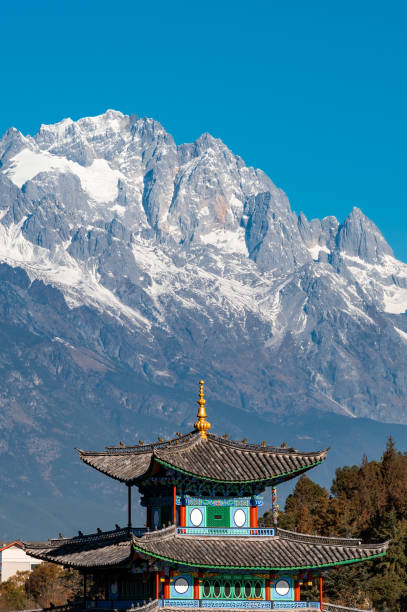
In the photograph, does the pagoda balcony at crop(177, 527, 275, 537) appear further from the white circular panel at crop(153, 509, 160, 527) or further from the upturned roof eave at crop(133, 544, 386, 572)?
the white circular panel at crop(153, 509, 160, 527)

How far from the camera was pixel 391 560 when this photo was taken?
13912 cm

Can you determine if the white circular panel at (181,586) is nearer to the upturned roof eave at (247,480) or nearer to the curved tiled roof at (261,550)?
the curved tiled roof at (261,550)

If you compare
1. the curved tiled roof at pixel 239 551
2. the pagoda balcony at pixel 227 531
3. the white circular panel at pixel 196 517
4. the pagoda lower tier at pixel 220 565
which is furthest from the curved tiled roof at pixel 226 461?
the curved tiled roof at pixel 239 551

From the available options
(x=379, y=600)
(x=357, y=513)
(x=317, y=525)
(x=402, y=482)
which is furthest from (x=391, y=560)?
(x=402, y=482)

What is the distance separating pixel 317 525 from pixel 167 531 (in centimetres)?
8819

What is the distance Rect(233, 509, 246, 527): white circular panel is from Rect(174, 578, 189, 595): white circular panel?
16.5 feet

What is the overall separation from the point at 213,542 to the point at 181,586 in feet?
10.6

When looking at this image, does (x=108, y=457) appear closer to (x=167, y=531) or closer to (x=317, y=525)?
(x=167, y=531)

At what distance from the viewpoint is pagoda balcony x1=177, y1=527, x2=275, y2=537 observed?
7919 cm

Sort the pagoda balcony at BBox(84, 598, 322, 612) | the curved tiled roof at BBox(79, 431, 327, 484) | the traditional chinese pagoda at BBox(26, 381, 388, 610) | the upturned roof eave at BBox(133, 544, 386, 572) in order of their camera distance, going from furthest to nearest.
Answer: the curved tiled roof at BBox(79, 431, 327, 484) < the traditional chinese pagoda at BBox(26, 381, 388, 610) < the pagoda balcony at BBox(84, 598, 322, 612) < the upturned roof eave at BBox(133, 544, 386, 572)

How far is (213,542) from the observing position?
7956 centimetres

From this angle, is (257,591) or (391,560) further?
(391,560)

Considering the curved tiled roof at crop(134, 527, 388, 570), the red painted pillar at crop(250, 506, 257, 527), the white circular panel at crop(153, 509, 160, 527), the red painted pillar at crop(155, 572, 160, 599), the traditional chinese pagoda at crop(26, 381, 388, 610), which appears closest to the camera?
the curved tiled roof at crop(134, 527, 388, 570)

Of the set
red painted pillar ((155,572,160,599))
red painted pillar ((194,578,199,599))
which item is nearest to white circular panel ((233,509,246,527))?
red painted pillar ((194,578,199,599))
